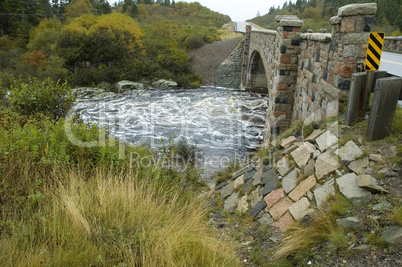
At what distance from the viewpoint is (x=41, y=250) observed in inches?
110

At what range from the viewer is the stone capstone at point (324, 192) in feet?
12.2

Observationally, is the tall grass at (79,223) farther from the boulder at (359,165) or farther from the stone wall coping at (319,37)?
the stone wall coping at (319,37)

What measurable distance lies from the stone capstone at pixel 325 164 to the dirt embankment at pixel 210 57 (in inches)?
797

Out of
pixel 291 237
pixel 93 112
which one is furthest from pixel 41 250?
pixel 93 112

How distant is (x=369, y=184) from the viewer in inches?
132

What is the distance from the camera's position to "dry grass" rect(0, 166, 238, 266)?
2805 mm

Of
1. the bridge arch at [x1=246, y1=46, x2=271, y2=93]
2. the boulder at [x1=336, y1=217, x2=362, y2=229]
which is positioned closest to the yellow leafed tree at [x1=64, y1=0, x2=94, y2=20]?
the bridge arch at [x1=246, y1=46, x2=271, y2=93]

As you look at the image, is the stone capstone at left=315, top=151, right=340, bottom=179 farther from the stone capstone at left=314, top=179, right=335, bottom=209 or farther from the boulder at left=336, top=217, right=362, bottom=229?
the boulder at left=336, top=217, right=362, bottom=229

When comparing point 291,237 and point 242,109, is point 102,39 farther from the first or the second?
point 291,237

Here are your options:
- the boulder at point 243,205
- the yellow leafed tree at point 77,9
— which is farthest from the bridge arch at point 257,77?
the yellow leafed tree at point 77,9

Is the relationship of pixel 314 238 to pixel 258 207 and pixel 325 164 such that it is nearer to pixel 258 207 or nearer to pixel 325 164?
pixel 325 164

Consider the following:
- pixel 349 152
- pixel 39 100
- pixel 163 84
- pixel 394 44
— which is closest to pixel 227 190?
pixel 349 152

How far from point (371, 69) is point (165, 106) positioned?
12978mm

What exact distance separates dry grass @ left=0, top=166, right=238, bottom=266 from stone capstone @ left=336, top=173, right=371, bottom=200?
1.49 metres
